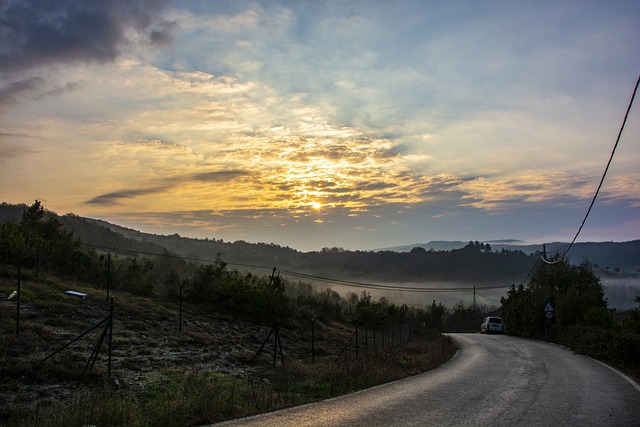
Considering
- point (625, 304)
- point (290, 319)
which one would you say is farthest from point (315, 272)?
point (290, 319)

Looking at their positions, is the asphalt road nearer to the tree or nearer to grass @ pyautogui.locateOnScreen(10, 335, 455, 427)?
grass @ pyautogui.locateOnScreen(10, 335, 455, 427)

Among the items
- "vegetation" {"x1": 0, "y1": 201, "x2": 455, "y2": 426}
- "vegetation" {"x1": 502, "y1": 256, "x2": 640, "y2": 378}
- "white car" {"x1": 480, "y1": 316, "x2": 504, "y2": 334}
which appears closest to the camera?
"vegetation" {"x1": 0, "y1": 201, "x2": 455, "y2": 426}

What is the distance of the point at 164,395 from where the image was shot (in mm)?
11414

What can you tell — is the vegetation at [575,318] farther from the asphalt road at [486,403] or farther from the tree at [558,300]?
the asphalt road at [486,403]

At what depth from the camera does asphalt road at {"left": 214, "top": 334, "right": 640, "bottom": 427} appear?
915 centimetres

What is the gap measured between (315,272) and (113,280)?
536 ft

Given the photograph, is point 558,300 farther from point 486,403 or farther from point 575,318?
point 486,403

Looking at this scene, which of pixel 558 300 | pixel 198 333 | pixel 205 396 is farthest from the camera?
pixel 558 300

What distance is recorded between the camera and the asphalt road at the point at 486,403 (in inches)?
360

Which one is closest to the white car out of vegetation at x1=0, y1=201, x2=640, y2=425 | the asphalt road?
vegetation at x1=0, y1=201, x2=640, y2=425

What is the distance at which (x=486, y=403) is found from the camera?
10.9 meters

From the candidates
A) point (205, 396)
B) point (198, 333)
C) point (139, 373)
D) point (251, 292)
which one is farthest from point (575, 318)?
point (205, 396)

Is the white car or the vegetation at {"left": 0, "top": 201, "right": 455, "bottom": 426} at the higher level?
the vegetation at {"left": 0, "top": 201, "right": 455, "bottom": 426}

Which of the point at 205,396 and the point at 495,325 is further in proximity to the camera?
the point at 495,325
